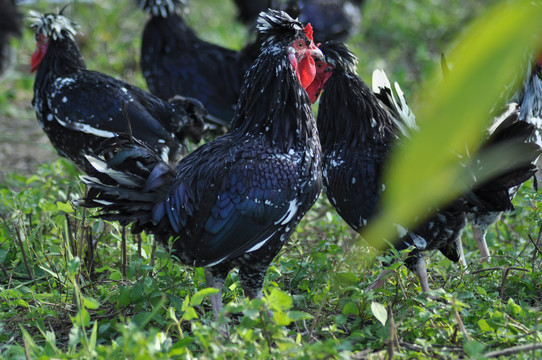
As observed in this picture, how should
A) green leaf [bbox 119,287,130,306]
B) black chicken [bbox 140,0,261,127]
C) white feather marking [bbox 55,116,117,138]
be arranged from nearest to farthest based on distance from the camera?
green leaf [bbox 119,287,130,306] → white feather marking [bbox 55,116,117,138] → black chicken [bbox 140,0,261,127]

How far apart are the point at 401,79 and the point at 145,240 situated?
5079 millimetres

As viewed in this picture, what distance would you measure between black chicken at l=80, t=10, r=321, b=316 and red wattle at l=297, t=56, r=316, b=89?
64mm

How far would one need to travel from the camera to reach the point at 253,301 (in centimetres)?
233

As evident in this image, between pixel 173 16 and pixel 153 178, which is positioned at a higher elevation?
pixel 173 16

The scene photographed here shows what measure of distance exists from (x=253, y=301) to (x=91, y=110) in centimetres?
272

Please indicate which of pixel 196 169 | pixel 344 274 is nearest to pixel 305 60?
pixel 196 169

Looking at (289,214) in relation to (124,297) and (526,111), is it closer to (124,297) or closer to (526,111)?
(124,297)

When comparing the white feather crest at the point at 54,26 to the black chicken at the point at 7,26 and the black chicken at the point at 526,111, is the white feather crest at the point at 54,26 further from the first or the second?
the black chicken at the point at 526,111

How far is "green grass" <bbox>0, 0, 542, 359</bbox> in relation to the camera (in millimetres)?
2391

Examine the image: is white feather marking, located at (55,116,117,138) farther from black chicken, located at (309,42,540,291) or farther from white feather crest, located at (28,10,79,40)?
black chicken, located at (309,42,540,291)

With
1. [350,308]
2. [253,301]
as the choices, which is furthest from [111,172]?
[350,308]

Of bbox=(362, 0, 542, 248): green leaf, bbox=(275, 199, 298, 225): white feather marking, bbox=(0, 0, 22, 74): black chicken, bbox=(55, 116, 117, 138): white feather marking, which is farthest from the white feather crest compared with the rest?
bbox=(362, 0, 542, 248): green leaf

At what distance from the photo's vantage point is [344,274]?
353cm

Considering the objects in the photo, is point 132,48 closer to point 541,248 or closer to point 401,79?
point 401,79
